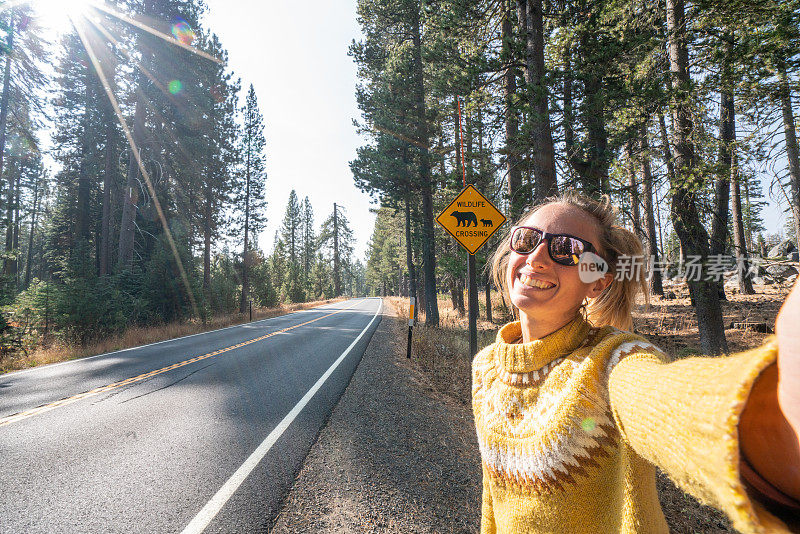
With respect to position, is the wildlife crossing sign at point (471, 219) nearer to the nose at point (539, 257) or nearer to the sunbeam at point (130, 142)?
the nose at point (539, 257)

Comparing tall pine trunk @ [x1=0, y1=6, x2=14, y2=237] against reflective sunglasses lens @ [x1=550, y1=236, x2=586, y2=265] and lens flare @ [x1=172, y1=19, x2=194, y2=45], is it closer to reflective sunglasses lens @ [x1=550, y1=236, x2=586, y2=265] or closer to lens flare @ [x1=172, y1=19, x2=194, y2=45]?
lens flare @ [x1=172, y1=19, x2=194, y2=45]

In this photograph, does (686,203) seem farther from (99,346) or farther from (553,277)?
(99,346)

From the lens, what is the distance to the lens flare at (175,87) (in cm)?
1664

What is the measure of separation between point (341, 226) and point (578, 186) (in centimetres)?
5760

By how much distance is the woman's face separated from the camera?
1.29 m

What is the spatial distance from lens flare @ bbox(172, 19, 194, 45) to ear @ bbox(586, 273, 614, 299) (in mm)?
22792

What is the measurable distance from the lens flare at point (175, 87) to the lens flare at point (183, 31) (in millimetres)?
2216

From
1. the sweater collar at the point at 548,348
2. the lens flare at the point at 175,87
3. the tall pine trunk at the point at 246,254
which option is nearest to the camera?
the sweater collar at the point at 548,348

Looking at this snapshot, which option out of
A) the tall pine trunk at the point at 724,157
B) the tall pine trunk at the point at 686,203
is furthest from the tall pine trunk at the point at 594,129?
the tall pine trunk at the point at 724,157

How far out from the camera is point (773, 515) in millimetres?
465

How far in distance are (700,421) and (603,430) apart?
569mm

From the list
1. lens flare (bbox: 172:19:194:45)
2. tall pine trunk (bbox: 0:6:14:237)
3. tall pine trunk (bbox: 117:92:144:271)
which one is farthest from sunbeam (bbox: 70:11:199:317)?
tall pine trunk (bbox: 0:6:14:237)

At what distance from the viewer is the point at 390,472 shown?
345 centimetres

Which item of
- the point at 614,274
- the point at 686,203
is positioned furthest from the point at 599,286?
the point at 686,203
